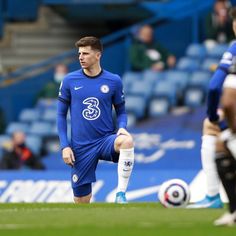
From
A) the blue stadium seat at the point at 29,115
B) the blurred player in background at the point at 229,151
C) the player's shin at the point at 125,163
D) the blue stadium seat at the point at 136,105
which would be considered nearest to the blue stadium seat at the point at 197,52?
the blue stadium seat at the point at 136,105

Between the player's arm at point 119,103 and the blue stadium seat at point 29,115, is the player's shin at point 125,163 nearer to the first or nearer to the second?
the player's arm at point 119,103

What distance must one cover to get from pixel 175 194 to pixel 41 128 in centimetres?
1084

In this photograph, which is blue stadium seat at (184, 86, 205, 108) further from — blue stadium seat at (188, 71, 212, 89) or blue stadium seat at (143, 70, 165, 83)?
blue stadium seat at (143, 70, 165, 83)

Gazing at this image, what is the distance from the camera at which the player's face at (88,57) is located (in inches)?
487

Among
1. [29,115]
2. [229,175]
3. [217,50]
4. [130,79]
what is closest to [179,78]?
[217,50]

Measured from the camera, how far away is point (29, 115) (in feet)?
73.3

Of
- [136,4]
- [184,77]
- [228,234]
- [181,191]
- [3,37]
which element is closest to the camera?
[228,234]

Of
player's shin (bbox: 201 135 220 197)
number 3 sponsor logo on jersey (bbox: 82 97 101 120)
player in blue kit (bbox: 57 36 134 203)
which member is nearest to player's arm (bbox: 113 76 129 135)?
player in blue kit (bbox: 57 36 134 203)

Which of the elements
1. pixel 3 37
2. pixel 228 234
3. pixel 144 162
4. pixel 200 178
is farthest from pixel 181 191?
pixel 3 37

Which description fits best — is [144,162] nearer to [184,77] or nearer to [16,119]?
[184,77]

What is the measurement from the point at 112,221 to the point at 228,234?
134 cm

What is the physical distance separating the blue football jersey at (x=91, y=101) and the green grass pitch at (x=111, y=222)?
1568 millimetres

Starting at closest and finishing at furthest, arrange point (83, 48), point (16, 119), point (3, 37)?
point (83, 48), point (16, 119), point (3, 37)

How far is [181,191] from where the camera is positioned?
35.9 ft
